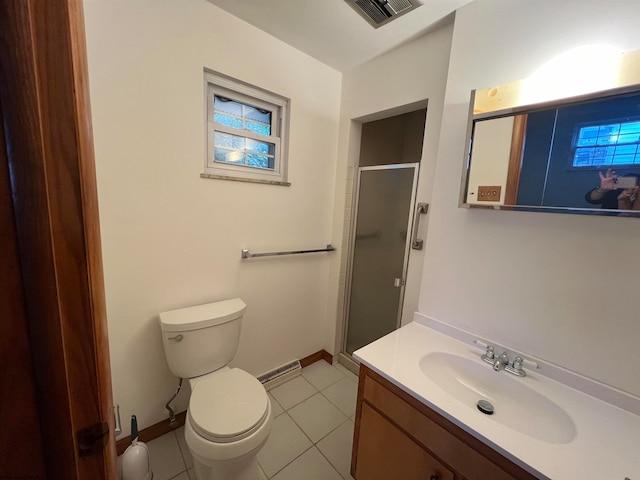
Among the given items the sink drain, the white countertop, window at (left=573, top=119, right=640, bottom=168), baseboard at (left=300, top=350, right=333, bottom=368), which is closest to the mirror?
window at (left=573, top=119, right=640, bottom=168)

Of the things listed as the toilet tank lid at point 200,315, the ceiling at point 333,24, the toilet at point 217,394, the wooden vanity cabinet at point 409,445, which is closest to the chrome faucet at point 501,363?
the wooden vanity cabinet at point 409,445

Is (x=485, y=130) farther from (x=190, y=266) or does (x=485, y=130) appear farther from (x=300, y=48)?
(x=190, y=266)

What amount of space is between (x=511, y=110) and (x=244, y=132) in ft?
4.76

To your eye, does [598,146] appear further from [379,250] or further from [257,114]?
[257,114]

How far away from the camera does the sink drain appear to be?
3.35ft

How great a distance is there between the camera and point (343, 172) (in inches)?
82.1

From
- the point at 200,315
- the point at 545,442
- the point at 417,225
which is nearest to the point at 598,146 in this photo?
the point at 417,225

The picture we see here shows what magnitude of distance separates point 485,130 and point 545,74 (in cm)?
26

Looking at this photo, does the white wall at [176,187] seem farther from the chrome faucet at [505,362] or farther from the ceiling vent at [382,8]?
the chrome faucet at [505,362]

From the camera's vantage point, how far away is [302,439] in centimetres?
156

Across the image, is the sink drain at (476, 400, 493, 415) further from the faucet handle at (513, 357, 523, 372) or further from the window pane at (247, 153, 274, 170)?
the window pane at (247, 153, 274, 170)

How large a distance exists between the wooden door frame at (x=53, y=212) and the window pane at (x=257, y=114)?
4.83 feet

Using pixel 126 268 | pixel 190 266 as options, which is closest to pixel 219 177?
pixel 190 266

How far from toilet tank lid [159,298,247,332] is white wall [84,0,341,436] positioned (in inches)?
3.0
